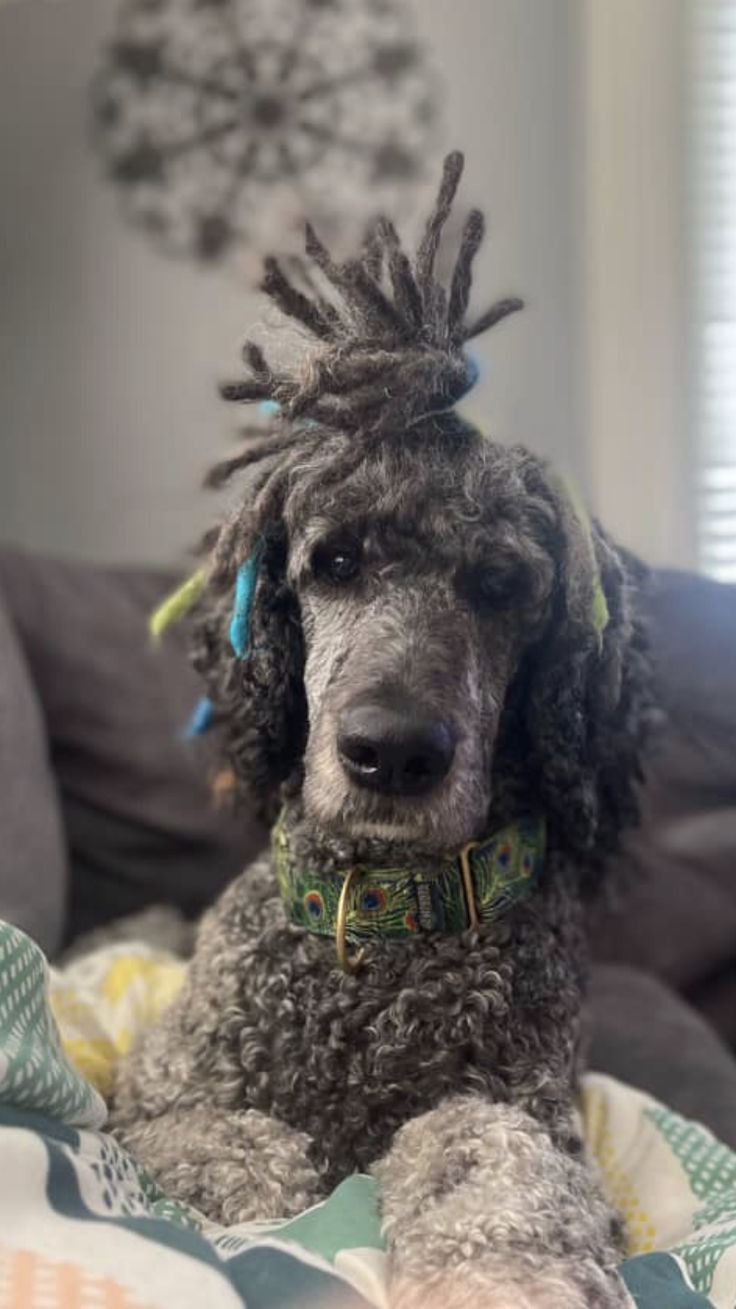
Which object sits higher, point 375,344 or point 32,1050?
point 375,344

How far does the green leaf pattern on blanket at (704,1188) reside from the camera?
922mm

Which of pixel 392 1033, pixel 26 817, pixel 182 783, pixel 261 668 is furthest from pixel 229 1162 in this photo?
pixel 182 783

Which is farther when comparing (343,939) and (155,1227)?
(343,939)

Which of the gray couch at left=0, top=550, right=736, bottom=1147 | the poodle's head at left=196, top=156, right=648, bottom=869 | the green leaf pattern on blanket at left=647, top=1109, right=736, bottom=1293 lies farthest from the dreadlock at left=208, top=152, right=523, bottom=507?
the gray couch at left=0, top=550, right=736, bottom=1147

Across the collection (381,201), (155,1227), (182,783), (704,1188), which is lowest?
(704,1188)

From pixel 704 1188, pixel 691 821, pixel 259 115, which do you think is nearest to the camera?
pixel 704 1188

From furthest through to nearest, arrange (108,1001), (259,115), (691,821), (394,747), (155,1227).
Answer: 1. (259,115)
2. (691,821)
3. (108,1001)
4. (394,747)
5. (155,1227)

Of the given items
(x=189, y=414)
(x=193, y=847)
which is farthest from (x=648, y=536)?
(x=193, y=847)

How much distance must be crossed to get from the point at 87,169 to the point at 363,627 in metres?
1.76

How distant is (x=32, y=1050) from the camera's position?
2.73ft

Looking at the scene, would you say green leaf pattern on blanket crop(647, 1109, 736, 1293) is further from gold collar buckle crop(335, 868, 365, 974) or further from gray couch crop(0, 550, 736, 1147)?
gray couch crop(0, 550, 736, 1147)

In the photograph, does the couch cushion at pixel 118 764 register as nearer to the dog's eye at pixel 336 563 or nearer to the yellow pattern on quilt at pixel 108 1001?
the yellow pattern on quilt at pixel 108 1001

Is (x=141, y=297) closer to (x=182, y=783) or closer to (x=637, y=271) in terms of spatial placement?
(x=637, y=271)

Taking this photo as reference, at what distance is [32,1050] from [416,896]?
309 millimetres
